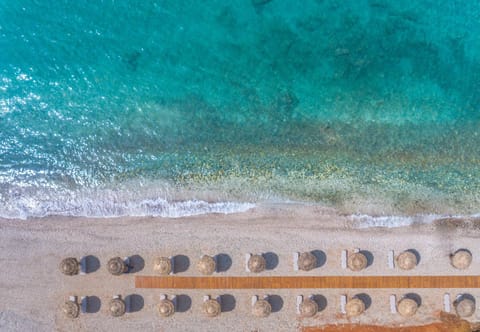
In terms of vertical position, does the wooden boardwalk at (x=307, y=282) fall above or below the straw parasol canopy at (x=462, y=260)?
below

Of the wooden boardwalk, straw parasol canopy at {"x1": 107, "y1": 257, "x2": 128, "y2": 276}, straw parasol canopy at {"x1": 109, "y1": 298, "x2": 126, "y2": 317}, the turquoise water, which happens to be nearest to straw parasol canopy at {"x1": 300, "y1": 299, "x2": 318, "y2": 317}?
the wooden boardwalk

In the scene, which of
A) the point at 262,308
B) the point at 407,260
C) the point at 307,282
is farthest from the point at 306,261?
the point at 407,260

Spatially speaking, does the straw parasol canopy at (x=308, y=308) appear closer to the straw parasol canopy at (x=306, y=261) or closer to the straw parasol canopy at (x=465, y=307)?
the straw parasol canopy at (x=306, y=261)

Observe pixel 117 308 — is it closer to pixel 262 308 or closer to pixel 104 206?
pixel 104 206

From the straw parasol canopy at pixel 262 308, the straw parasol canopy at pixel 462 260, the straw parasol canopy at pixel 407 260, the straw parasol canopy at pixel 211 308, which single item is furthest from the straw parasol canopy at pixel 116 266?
the straw parasol canopy at pixel 462 260

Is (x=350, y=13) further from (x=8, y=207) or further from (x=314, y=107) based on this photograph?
(x=8, y=207)

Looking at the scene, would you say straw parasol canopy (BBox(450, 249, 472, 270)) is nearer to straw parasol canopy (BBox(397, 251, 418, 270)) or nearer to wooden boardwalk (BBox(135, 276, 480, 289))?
wooden boardwalk (BBox(135, 276, 480, 289))
